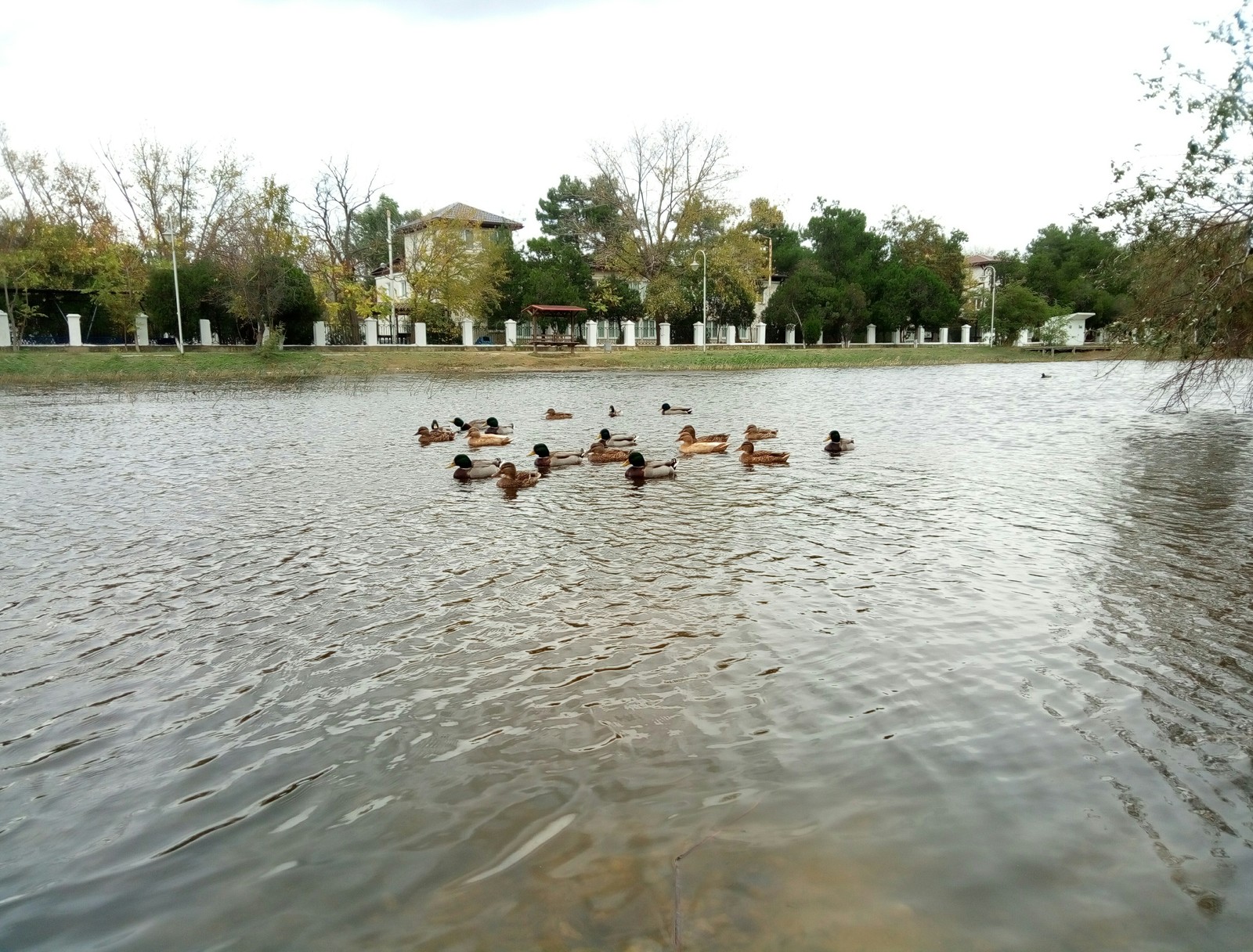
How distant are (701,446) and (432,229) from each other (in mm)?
52149

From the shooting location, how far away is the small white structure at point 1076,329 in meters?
78.4

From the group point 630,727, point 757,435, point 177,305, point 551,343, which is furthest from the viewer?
point 551,343

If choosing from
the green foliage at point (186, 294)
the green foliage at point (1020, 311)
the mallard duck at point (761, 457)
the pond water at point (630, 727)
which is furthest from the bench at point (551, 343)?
the pond water at point (630, 727)

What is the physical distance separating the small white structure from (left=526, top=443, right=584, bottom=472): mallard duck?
74.7m

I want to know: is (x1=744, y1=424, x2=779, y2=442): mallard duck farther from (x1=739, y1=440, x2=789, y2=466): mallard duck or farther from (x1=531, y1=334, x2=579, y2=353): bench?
(x1=531, y1=334, x2=579, y2=353): bench

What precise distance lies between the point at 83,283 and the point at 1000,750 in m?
69.2

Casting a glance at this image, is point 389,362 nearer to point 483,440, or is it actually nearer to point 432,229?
point 432,229

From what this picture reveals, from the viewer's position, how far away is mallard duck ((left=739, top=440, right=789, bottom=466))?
51.8 feet

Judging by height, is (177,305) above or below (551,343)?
above

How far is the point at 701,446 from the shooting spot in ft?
57.6

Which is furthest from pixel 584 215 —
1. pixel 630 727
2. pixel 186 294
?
pixel 630 727

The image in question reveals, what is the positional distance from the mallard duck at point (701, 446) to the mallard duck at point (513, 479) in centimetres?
459

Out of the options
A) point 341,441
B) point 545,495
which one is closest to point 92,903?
point 545,495

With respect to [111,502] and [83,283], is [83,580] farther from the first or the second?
[83,283]
